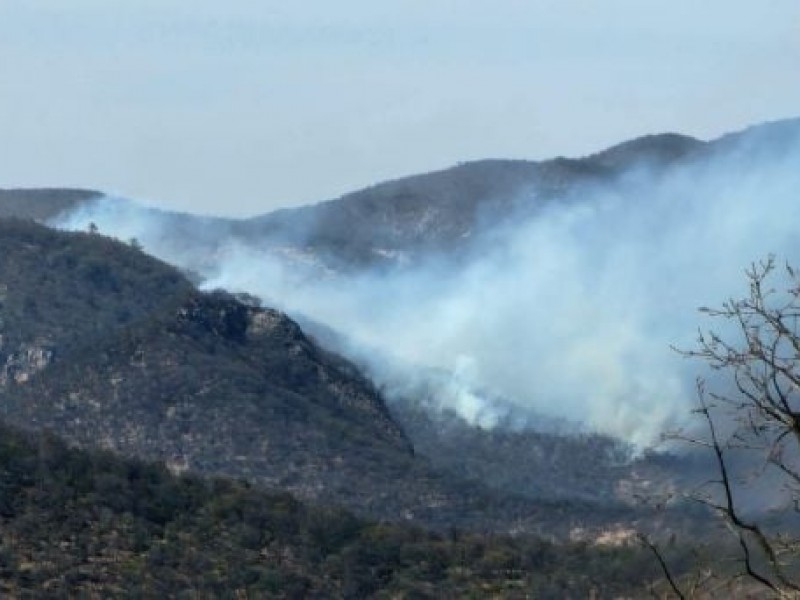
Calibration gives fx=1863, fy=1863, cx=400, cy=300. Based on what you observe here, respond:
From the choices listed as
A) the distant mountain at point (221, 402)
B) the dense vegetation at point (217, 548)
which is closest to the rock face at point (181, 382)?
the distant mountain at point (221, 402)

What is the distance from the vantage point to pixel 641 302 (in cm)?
18350

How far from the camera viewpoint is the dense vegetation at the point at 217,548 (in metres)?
Result: 62.8

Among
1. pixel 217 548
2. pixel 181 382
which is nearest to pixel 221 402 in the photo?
pixel 181 382

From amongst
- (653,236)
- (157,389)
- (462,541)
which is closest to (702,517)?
(462,541)

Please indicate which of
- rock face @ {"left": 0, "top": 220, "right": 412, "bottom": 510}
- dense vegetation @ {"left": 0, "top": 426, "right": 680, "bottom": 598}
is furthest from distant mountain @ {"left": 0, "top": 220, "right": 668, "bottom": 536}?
dense vegetation @ {"left": 0, "top": 426, "right": 680, "bottom": 598}

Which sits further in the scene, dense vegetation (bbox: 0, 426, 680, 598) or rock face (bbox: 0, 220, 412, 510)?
rock face (bbox: 0, 220, 412, 510)

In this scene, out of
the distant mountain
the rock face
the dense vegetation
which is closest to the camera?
the dense vegetation

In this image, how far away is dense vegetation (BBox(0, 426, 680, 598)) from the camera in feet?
206

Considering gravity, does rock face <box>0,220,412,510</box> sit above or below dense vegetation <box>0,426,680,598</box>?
above

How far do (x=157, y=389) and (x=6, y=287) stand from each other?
1166 inches

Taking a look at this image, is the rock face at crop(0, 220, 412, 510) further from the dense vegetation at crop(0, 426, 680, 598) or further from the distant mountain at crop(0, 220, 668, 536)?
the dense vegetation at crop(0, 426, 680, 598)

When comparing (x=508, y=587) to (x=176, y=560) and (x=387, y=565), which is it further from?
(x=176, y=560)

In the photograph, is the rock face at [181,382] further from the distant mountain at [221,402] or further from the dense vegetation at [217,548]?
the dense vegetation at [217,548]

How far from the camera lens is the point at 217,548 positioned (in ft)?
228
